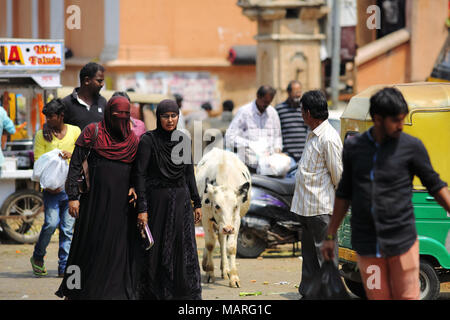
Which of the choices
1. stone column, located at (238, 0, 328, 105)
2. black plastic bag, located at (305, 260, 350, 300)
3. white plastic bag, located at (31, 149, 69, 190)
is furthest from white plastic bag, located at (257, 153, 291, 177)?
stone column, located at (238, 0, 328, 105)

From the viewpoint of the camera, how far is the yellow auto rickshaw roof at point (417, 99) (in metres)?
8.12

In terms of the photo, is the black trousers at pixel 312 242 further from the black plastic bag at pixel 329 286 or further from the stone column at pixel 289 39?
the stone column at pixel 289 39

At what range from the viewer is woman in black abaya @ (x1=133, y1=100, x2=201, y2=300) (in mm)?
7652

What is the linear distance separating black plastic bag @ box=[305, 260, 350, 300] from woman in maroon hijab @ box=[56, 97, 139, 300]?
2041 mm

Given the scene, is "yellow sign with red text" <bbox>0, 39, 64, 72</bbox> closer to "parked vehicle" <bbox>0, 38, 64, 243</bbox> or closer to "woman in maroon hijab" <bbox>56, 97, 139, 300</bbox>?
"parked vehicle" <bbox>0, 38, 64, 243</bbox>

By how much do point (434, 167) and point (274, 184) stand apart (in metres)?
3.61

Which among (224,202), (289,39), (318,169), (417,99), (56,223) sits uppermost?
(289,39)

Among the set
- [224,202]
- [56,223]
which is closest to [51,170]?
[56,223]

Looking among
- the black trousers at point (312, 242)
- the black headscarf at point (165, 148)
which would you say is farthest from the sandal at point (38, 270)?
the black trousers at point (312, 242)

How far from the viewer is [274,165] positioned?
1159 cm

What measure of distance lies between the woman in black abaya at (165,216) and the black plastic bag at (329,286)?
1.72 m

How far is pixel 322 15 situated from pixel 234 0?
24.6 feet

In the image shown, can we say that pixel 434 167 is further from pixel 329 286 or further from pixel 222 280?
pixel 222 280
